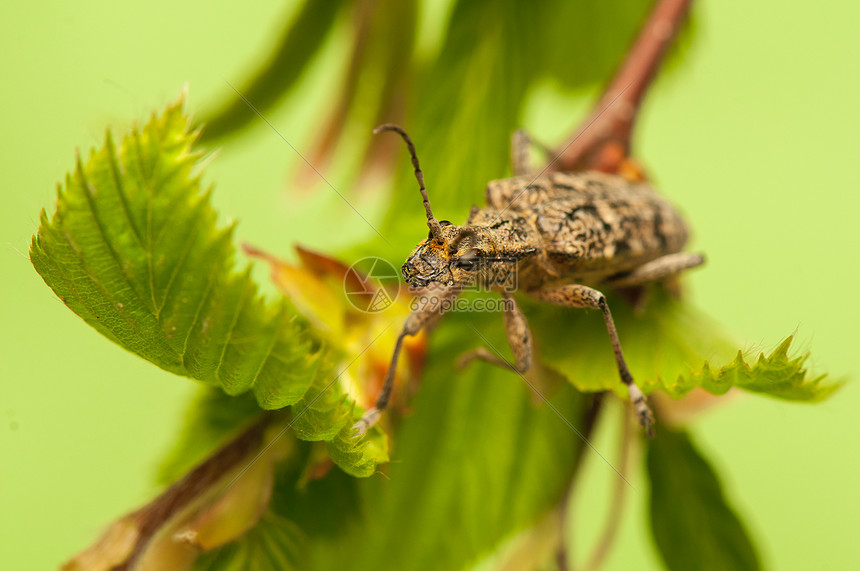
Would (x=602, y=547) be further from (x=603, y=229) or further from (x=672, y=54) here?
(x=672, y=54)

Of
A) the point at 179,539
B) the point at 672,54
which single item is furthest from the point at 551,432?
the point at 672,54

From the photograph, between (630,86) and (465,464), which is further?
(630,86)

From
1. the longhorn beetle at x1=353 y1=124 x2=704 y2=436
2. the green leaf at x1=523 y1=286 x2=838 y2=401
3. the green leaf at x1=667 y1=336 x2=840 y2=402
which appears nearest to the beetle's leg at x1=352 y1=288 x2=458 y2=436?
the longhorn beetle at x1=353 y1=124 x2=704 y2=436

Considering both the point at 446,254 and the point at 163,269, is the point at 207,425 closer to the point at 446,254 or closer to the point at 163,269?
the point at 163,269

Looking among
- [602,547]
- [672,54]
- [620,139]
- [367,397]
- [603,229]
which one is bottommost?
[602,547]

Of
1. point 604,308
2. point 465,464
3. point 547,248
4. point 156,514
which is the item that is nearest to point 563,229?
point 547,248

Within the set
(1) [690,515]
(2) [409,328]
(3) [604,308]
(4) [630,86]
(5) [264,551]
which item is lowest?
(5) [264,551]
